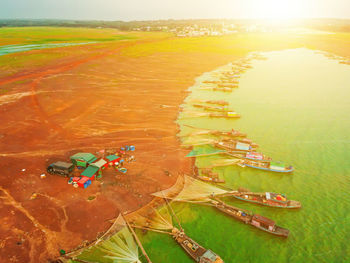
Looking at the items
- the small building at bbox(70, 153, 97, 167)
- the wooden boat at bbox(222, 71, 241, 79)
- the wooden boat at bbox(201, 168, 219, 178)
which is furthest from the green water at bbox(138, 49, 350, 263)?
the wooden boat at bbox(222, 71, 241, 79)

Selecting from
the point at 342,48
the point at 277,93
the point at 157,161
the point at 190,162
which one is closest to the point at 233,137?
the point at 190,162

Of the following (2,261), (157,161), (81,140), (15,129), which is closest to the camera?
(2,261)

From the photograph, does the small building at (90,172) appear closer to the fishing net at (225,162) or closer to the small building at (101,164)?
the small building at (101,164)

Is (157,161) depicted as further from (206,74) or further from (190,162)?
(206,74)

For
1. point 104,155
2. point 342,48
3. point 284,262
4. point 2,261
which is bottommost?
point 284,262

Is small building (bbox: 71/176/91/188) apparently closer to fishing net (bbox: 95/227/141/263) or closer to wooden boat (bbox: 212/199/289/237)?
fishing net (bbox: 95/227/141/263)

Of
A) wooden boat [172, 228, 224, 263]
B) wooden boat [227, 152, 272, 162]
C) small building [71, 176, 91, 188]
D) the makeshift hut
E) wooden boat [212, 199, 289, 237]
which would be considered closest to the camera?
wooden boat [172, 228, 224, 263]

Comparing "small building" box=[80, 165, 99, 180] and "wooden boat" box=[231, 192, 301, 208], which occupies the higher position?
"small building" box=[80, 165, 99, 180]

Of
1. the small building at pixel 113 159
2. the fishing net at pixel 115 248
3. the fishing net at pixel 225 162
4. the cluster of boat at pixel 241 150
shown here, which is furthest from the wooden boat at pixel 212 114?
the fishing net at pixel 115 248
